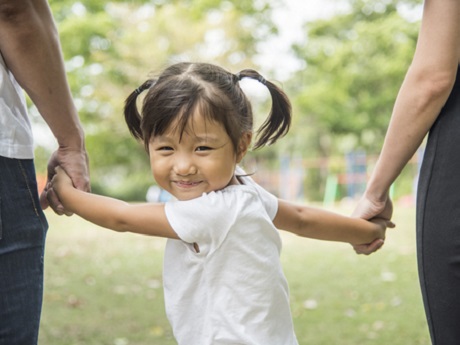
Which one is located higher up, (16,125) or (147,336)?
(16,125)

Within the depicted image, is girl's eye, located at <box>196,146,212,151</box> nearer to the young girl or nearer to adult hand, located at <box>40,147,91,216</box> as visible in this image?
the young girl

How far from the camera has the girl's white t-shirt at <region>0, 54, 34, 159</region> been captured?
1.69 m

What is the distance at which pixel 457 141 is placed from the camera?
5.78ft

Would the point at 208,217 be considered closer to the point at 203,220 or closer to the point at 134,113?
the point at 203,220

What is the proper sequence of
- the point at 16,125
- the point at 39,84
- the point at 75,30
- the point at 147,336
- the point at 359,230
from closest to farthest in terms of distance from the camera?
the point at 16,125 < the point at 39,84 < the point at 359,230 < the point at 147,336 < the point at 75,30

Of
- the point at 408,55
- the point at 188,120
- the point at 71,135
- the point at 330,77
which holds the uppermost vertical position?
the point at 188,120

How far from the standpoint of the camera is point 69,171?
2072mm

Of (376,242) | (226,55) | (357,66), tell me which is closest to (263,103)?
(376,242)

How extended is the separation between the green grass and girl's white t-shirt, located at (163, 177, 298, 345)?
295 cm

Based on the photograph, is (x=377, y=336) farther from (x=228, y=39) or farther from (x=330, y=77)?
(x=330, y=77)

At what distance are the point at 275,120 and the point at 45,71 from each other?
2.15 feet

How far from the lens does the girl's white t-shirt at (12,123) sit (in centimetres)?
169

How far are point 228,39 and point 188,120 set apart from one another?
16.7 m

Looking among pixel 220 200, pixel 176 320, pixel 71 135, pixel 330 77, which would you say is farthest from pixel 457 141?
pixel 330 77
